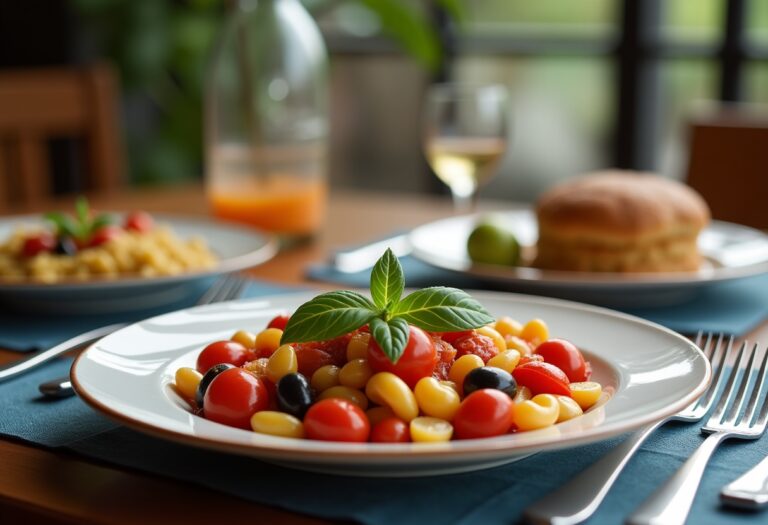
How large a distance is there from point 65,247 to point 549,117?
10.4 feet

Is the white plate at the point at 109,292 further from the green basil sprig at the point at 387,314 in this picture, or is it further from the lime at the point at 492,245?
the green basil sprig at the point at 387,314

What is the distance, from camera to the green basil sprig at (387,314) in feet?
2.60

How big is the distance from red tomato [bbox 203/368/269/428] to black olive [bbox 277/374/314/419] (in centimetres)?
2

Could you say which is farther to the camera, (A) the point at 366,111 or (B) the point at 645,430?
(A) the point at 366,111

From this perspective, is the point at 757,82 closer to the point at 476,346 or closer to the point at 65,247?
the point at 65,247

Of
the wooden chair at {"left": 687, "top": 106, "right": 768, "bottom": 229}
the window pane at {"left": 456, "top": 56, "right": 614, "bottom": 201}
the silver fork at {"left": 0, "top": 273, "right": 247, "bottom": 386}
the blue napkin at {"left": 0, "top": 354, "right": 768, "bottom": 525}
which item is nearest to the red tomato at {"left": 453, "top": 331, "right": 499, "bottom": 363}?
the blue napkin at {"left": 0, "top": 354, "right": 768, "bottom": 525}

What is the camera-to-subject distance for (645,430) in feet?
2.78

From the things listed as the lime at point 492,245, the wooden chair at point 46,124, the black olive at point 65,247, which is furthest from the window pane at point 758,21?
the black olive at point 65,247

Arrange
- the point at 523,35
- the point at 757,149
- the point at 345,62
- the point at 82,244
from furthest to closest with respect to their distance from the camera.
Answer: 1. the point at 345,62
2. the point at 523,35
3. the point at 757,149
4. the point at 82,244

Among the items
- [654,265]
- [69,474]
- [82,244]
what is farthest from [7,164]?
[69,474]

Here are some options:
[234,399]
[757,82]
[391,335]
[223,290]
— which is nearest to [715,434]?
[391,335]

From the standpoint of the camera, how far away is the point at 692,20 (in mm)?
3676

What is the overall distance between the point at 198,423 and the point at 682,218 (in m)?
0.96

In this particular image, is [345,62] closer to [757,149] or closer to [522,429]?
[757,149]
